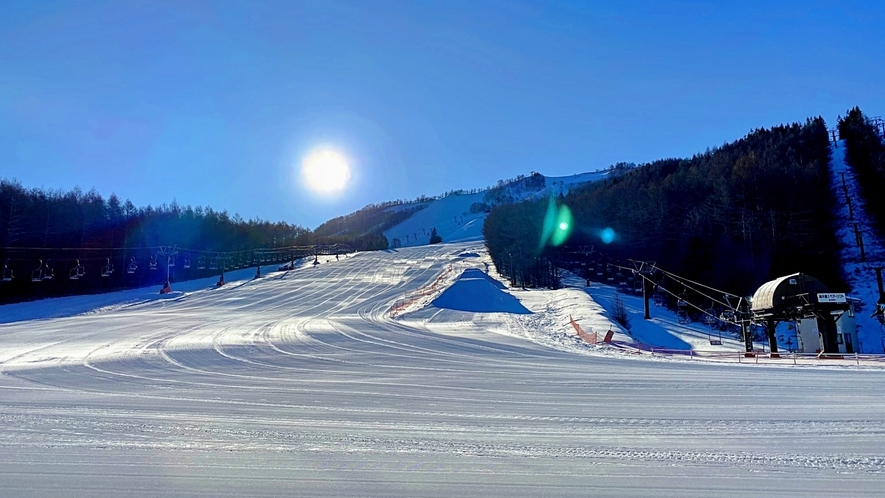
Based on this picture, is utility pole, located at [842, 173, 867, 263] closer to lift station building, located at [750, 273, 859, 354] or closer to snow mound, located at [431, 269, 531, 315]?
lift station building, located at [750, 273, 859, 354]

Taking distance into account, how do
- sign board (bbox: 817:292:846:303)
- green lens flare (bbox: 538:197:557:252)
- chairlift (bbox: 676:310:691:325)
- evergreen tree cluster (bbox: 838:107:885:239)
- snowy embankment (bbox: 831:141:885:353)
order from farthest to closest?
green lens flare (bbox: 538:197:557:252) → evergreen tree cluster (bbox: 838:107:885:239) → chairlift (bbox: 676:310:691:325) → snowy embankment (bbox: 831:141:885:353) → sign board (bbox: 817:292:846:303)

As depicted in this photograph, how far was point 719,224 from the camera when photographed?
188 ft

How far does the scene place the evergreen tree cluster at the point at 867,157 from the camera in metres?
59.4

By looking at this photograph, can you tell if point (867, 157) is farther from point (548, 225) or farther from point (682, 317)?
point (682, 317)

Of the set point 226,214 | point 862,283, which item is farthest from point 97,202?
point 862,283

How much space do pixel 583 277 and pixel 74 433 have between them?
60632mm

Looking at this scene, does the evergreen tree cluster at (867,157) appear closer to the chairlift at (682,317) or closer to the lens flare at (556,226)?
the chairlift at (682,317)

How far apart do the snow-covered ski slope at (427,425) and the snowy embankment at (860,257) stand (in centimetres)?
2927


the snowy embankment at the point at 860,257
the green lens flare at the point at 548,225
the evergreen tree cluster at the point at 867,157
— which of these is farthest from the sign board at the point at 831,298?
the evergreen tree cluster at the point at 867,157

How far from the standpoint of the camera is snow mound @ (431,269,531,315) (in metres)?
41.1

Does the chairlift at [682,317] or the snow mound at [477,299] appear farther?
the chairlift at [682,317]

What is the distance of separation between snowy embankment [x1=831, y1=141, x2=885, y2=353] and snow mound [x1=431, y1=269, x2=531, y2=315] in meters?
23.8

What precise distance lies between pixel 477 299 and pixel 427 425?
121 ft

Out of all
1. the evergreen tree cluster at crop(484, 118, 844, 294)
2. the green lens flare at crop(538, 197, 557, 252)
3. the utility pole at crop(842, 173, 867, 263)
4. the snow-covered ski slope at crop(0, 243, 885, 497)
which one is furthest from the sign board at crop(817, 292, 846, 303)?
the green lens flare at crop(538, 197, 557, 252)
